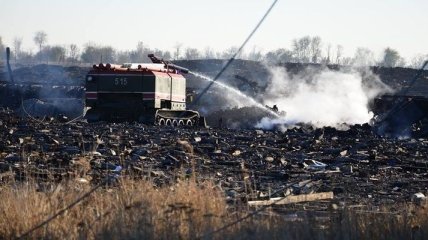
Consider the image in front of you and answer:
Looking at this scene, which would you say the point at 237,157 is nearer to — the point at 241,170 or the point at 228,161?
the point at 228,161

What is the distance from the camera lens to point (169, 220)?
34.0 feet

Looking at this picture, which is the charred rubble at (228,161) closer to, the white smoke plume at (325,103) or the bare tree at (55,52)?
the white smoke plume at (325,103)

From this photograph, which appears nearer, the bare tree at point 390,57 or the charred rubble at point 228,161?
the charred rubble at point 228,161

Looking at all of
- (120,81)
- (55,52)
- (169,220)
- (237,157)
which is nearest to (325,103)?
A: (120,81)

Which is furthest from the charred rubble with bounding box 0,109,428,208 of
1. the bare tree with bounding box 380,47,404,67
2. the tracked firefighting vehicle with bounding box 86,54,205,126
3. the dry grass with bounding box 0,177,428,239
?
the bare tree with bounding box 380,47,404,67

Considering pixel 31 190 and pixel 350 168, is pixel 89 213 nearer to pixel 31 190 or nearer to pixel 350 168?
pixel 31 190

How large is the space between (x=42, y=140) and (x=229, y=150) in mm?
5146

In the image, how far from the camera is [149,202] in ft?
35.0

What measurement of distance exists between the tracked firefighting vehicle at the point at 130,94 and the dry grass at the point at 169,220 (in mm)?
22493

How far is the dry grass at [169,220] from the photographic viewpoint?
1020 cm

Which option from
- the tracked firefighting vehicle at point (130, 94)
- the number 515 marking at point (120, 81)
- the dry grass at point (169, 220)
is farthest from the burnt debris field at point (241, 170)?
the number 515 marking at point (120, 81)

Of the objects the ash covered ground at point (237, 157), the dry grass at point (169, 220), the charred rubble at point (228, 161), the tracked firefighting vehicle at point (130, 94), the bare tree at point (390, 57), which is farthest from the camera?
the bare tree at point (390, 57)

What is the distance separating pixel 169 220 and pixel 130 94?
2427cm

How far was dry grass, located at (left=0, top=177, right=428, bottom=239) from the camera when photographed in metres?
10.2
